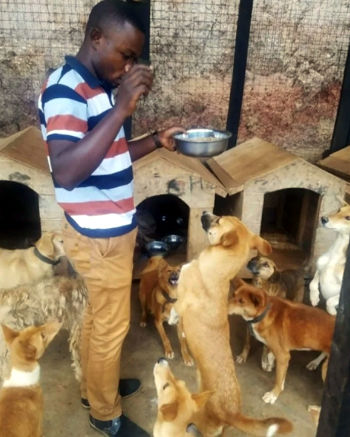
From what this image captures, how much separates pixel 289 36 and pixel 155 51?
125cm

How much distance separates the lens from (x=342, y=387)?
0.87 metres

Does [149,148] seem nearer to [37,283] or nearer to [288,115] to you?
[37,283]

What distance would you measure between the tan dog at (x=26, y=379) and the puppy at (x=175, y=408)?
523 millimetres

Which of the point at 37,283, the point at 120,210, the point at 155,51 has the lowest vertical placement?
the point at 37,283

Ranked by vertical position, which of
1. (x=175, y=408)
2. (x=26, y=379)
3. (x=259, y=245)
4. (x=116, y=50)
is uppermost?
(x=116, y=50)

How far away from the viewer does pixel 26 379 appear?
1800 millimetres

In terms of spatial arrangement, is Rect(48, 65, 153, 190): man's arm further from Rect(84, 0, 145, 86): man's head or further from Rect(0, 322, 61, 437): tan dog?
Rect(0, 322, 61, 437): tan dog

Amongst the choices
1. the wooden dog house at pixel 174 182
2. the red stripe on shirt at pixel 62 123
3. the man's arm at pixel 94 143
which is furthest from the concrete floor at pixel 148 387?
the red stripe on shirt at pixel 62 123

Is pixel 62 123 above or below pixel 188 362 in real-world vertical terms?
above

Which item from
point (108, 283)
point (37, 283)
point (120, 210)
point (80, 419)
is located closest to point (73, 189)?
point (120, 210)

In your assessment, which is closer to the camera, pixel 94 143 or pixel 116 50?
pixel 94 143

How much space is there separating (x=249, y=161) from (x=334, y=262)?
1.01 meters

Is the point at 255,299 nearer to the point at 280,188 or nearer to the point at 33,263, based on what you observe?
the point at 280,188

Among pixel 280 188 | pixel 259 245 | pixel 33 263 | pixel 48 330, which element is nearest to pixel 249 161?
pixel 280 188
